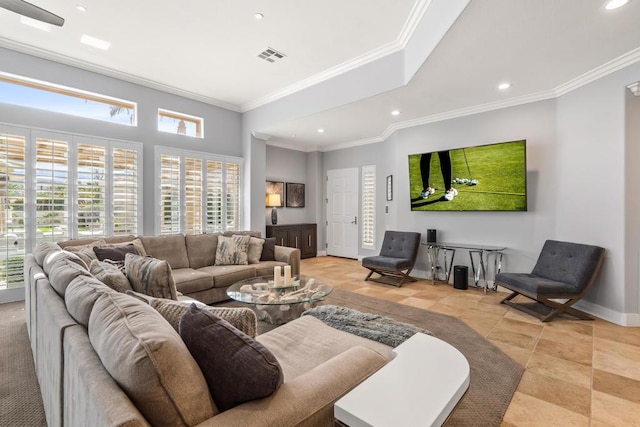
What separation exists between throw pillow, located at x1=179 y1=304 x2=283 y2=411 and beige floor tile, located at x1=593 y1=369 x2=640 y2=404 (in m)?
2.48

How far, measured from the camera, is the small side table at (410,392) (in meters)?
0.91

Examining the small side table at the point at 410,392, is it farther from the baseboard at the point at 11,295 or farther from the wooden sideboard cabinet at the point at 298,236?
the wooden sideboard cabinet at the point at 298,236

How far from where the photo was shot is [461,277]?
456cm

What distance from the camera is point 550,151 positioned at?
4.08 meters

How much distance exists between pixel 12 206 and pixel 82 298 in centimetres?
356

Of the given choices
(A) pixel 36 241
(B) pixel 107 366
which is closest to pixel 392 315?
(B) pixel 107 366

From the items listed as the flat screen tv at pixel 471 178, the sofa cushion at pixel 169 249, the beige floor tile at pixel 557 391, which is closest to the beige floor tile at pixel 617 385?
the beige floor tile at pixel 557 391

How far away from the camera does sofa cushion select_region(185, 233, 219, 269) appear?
13.6 ft

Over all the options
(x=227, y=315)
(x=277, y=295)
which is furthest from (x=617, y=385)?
(x=227, y=315)

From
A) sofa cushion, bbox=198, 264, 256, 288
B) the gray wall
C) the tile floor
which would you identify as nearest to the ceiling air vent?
the gray wall

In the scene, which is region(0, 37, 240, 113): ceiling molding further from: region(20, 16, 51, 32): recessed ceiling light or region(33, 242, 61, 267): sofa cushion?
region(33, 242, 61, 267): sofa cushion

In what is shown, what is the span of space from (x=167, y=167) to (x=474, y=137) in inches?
194

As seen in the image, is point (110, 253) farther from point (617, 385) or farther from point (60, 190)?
point (617, 385)

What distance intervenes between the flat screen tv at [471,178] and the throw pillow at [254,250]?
2734mm
